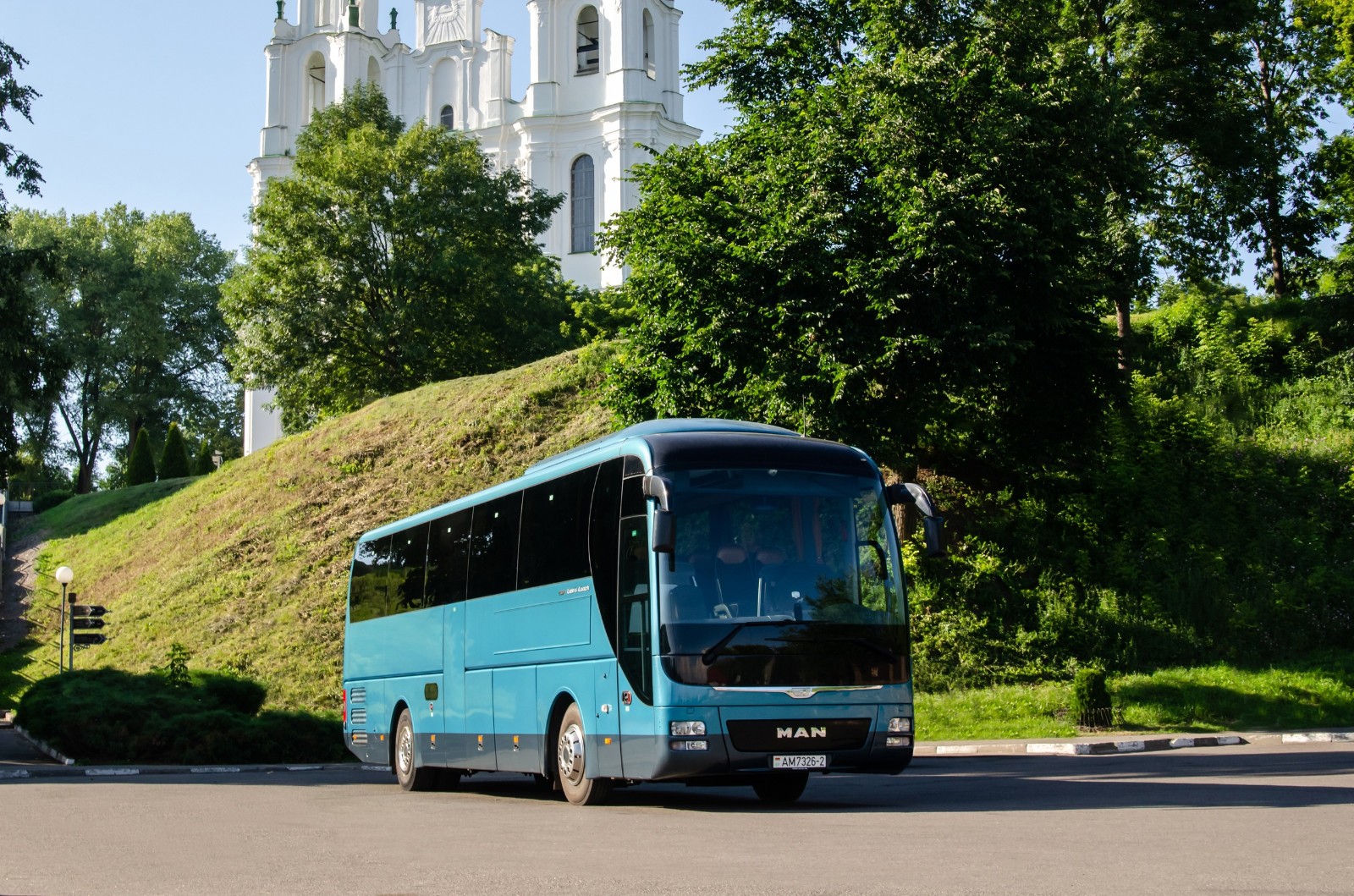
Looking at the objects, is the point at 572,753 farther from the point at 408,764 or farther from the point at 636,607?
the point at 408,764

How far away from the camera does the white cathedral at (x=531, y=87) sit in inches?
2904

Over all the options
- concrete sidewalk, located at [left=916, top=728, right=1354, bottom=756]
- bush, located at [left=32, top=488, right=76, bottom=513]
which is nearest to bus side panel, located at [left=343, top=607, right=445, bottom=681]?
concrete sidewalk, located at [left=916, top=728, right=1354, bottom=756]

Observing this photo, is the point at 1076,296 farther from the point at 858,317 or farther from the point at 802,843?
the point at 802,843

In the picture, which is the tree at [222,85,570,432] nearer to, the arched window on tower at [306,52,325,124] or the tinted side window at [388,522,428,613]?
the arched window on tower at [306,52,325,124]

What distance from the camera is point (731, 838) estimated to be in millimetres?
9977

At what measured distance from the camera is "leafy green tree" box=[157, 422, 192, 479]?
71.6 meters

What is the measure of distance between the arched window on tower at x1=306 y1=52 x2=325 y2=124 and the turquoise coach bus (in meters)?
72.3

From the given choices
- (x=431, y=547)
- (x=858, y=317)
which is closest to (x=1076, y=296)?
(x=858, y=317)

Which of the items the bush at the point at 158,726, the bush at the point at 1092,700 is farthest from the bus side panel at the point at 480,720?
the bush at the point at 1092,700

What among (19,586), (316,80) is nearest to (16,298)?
(19,586)

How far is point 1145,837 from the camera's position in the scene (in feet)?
30.3

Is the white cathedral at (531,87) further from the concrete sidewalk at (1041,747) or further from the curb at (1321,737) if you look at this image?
the curb at (1321,737)

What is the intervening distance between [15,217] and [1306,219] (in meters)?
69.1

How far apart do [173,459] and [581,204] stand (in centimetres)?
2388
